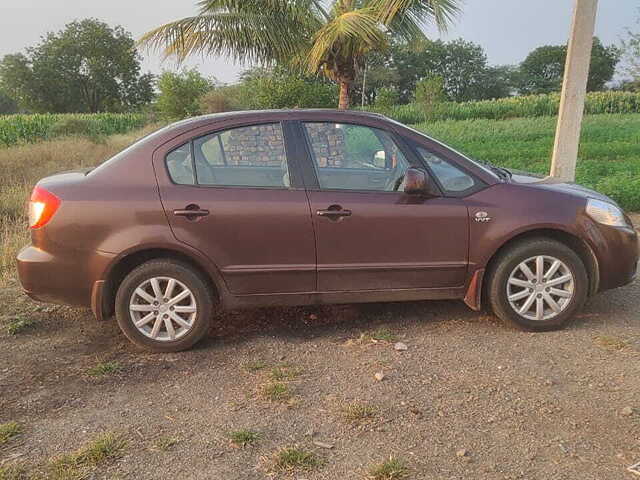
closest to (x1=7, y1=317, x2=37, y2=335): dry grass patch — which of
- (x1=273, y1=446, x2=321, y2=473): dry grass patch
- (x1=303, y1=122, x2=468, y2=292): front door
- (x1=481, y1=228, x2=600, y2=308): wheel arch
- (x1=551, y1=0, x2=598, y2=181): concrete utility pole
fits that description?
(x1=303, y1=122, x2=468, y2=292): front door

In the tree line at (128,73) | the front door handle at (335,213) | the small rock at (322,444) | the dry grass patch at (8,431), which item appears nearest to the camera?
the small rock at (322,444)

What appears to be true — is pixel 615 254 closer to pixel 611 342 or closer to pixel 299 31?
pixel 611 342

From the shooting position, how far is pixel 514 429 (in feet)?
9.70

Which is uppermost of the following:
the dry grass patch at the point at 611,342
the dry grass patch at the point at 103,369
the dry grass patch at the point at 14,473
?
the dry grass patch at the point at 611,342

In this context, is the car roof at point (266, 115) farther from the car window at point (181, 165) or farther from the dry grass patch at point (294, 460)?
the dry grass patch at point (294, 460)

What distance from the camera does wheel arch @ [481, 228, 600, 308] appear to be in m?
4.18

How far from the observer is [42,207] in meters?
3.88

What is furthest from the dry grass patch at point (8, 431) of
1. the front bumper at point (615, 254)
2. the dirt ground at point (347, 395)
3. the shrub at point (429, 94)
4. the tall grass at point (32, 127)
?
the shrub at point (429, 94)

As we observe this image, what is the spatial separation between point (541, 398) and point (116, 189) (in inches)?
120

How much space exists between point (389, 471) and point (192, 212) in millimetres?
2170

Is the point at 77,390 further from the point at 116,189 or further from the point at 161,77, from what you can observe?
the point at 161,77

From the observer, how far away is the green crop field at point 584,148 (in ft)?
32.9

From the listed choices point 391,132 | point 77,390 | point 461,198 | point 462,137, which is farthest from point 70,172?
point 462,137

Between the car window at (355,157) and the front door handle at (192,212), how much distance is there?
0.86 m
